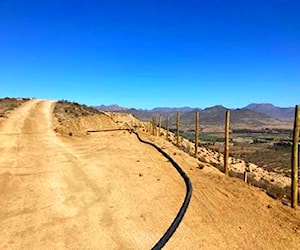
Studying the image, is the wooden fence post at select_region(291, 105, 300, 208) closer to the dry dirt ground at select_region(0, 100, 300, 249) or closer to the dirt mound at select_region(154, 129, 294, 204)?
the dry dirt ground at select_region(0, 100, 300, 249)

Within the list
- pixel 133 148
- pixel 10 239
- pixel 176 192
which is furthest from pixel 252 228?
pixel 133 148

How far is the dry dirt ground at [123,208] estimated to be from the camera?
846 centimetres

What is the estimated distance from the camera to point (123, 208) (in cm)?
1045

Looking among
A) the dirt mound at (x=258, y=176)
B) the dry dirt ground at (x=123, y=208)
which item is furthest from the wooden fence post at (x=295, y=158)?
the dirt mound at (x=258, y=176)

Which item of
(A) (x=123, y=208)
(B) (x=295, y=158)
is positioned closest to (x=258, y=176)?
(B) (x=295, y=158)

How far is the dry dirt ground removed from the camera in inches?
333

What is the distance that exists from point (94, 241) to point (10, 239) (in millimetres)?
1773

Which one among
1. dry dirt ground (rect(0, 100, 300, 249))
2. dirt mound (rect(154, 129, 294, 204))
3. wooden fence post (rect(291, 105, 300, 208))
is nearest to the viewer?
dry dirt ground (rect(0, 100, 300, 249))

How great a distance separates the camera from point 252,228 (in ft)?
31.8

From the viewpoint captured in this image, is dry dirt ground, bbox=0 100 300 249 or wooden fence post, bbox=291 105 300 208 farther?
wooden fence post, bbox=291 105 300 208

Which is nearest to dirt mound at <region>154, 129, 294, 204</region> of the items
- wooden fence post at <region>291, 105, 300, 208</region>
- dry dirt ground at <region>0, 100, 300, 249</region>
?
dry dirt ground at <region>0, 100, 300, 249</region>

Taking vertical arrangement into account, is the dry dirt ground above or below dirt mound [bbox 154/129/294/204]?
above

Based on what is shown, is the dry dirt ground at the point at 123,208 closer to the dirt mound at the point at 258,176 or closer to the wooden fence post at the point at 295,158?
the wooden fence post at the point at 295,158

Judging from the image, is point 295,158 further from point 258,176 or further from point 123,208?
point 258,176
